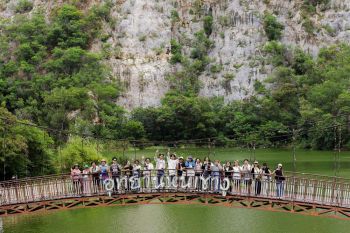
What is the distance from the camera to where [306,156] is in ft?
236

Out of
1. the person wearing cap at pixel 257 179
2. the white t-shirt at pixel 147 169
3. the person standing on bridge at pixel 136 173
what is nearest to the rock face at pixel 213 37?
the white t-shirt at pixel 147 169

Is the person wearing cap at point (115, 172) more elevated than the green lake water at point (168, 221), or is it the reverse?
the person wearing cap at point (115, 172)

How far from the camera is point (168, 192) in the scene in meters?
31.2

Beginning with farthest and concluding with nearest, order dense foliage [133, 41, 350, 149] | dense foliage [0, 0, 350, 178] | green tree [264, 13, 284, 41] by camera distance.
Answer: green tree [264, 13, 284, 41] < dense foliage [133, 41, 350, 149] < dense foliage [0, 0, 350, 178]

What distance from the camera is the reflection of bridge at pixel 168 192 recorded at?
94.8ft

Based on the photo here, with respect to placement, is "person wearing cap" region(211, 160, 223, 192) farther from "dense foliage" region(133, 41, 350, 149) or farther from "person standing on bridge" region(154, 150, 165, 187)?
"dense foliage" region(133, 41, 350, 149)

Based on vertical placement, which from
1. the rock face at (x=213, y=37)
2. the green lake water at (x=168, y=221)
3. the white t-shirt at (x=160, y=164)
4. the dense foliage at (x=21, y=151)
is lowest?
the green lake water at (x=168, y=221)

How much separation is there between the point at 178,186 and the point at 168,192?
0.65 metres

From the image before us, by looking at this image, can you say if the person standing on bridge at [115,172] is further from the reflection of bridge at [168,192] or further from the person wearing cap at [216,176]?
the person wearing cap at [216,176]

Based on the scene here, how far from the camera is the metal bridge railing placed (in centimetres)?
2873

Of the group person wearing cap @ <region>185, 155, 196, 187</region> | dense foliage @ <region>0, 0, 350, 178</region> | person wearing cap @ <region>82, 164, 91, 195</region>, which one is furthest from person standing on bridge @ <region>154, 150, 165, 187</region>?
dense foliage @ <region>0, 0, 350, 178</region>

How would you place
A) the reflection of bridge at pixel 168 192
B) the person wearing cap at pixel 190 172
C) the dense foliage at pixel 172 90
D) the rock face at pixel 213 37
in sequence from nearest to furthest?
the reflection of bridge at pixel 168 192
the person wearing cap at pixel 190 172
the dense foliage at pixel 172 90
the rock face at pixel 213 37

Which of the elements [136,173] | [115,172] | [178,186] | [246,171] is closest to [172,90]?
[136,173]

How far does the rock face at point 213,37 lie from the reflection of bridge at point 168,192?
73381 millimetres
